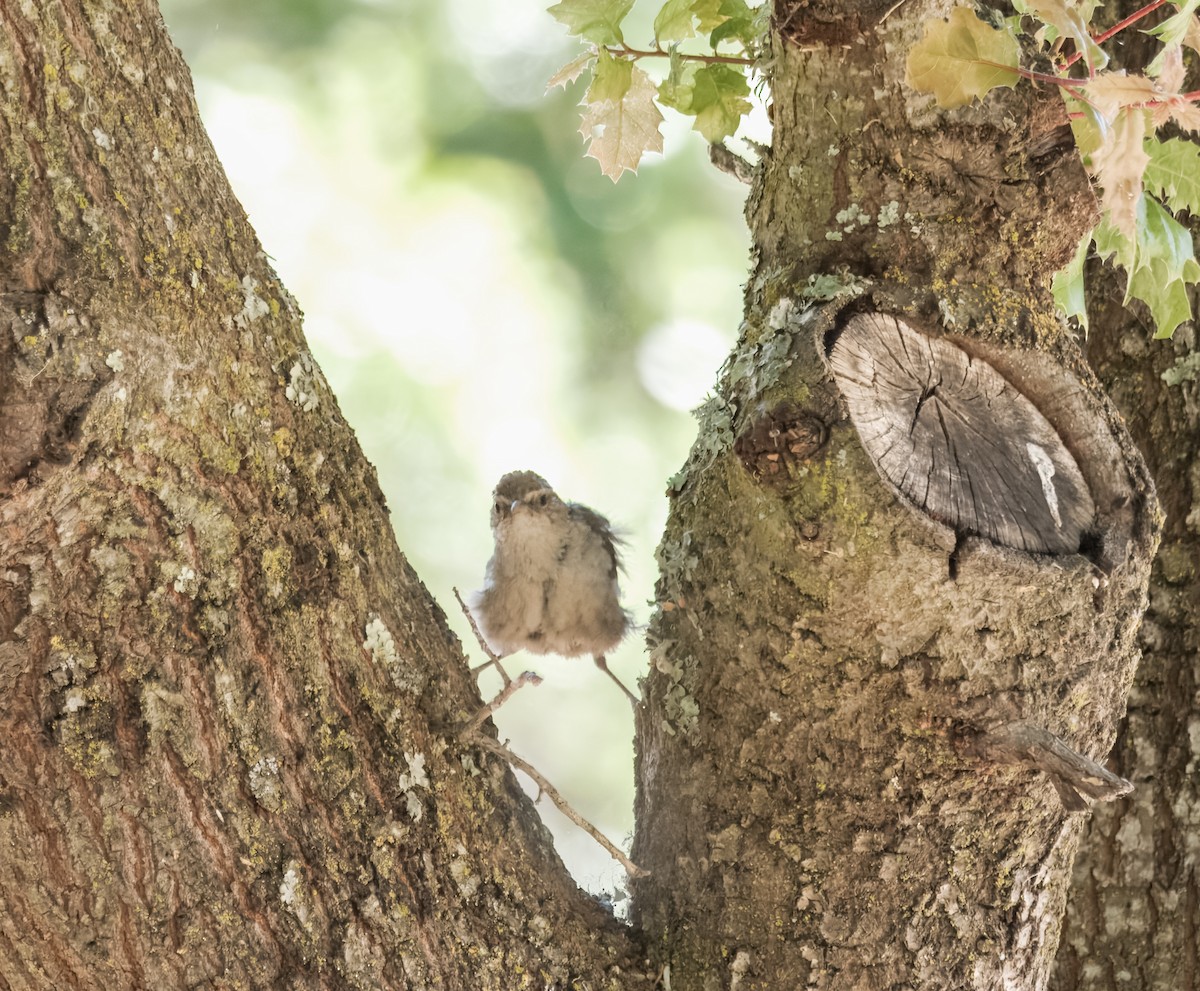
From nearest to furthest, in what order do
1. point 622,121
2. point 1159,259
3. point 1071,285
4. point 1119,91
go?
point 1119,91
point 1159,259
point 1071,285
point 622,121

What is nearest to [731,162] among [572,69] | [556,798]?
[572,69]

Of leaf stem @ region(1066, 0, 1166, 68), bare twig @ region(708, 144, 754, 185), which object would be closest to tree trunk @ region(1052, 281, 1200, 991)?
leaf stem @ region(1066, 0, 1166, 68)

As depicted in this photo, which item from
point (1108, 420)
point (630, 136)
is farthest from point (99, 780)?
point (1108, 420)

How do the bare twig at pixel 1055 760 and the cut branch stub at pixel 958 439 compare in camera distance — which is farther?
the cut branch stub at pixel 958 439

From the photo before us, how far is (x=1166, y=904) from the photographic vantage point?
239 cm

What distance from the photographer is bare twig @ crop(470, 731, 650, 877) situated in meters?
1.88

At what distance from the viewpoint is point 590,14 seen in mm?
2135

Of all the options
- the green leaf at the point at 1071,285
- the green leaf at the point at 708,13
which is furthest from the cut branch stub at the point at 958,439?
the green leaf at the point at 708,13

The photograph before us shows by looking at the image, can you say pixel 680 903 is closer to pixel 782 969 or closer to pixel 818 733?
pixel 782 969

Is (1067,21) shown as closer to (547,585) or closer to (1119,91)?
(1119,91)

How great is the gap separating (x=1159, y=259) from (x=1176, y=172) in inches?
8.2

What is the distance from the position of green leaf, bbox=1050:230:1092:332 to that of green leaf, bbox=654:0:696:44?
2.82 feet

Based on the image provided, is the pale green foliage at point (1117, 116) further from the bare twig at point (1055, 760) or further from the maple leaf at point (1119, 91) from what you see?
the bare twig at point (1055, 760)

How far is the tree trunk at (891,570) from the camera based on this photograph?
1767 millimetres
